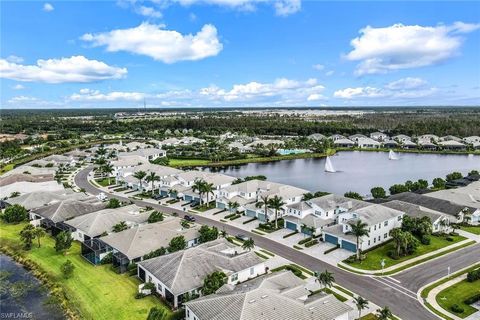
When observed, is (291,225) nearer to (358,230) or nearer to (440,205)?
(358,230)

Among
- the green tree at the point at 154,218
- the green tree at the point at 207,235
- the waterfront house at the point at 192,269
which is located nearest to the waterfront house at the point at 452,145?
the green tree at the point at 207,235

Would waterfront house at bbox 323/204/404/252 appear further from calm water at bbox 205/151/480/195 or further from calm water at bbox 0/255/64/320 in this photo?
calm water at bbox 0/255/64/320

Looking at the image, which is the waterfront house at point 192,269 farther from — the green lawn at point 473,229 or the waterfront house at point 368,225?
the green lawn at point 473,229

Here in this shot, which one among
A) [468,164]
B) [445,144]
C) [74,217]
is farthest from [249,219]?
[445,144]

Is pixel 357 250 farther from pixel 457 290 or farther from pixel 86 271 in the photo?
pixel 86 271

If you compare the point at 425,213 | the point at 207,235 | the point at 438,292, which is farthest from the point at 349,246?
the point at 207,235

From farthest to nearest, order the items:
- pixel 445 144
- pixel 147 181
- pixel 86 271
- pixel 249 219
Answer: pixel 445 144, pixel 147 181, pixel 249 219, pixel 86 271
